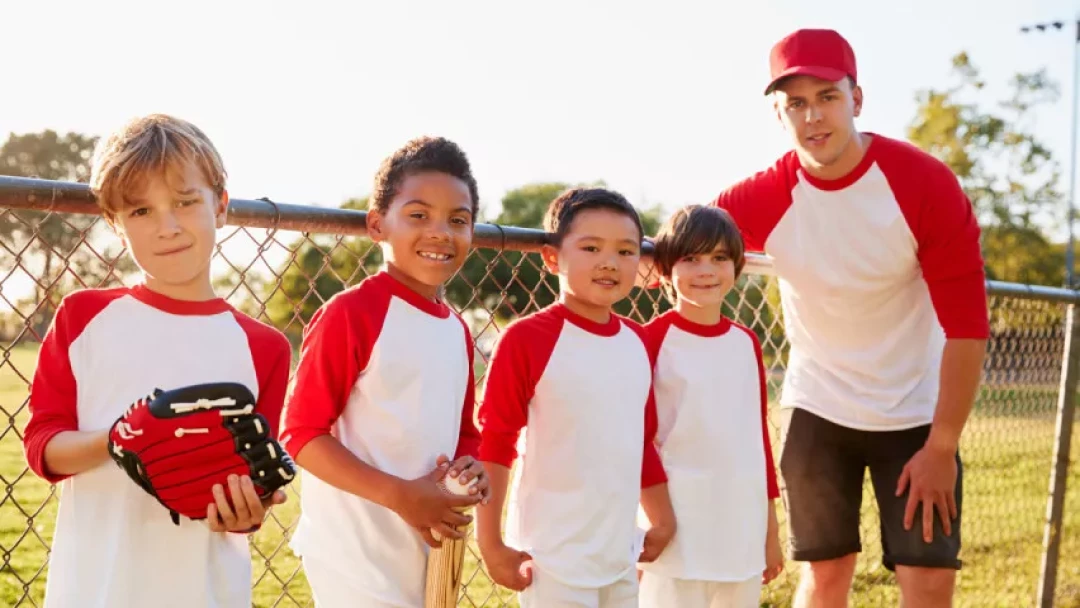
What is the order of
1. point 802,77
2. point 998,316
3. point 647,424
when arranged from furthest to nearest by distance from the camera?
point 998,316 → point 802,77 → point 647,424

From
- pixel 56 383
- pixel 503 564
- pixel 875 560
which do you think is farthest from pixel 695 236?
pixel 875 560

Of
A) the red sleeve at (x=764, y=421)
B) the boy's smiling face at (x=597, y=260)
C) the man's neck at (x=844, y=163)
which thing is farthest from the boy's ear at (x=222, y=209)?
the man's neck at (x=844, y=163)

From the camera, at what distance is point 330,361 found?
7.46ft

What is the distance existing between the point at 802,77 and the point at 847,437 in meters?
1.19

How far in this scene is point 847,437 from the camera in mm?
3551

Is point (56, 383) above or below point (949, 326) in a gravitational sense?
below

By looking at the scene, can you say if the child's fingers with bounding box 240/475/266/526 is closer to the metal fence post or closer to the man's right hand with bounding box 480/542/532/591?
the man's right hand with bounding box 480/542/532/591

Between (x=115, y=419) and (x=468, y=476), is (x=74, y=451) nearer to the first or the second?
(x=115, y=419)

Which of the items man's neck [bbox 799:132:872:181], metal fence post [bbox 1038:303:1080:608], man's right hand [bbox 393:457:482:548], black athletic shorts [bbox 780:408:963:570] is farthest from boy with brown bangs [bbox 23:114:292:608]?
metal fence post [bbox 1038:303:1080:608]

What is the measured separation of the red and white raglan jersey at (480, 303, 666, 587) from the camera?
266 cm

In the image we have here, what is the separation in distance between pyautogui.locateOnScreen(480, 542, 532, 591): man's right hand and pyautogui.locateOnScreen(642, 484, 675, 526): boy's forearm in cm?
50

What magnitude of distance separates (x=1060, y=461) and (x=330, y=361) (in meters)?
4.57

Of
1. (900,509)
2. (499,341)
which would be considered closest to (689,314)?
(499,341)

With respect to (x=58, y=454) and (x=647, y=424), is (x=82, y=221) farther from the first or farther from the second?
Answer: (x=647, y=424)
